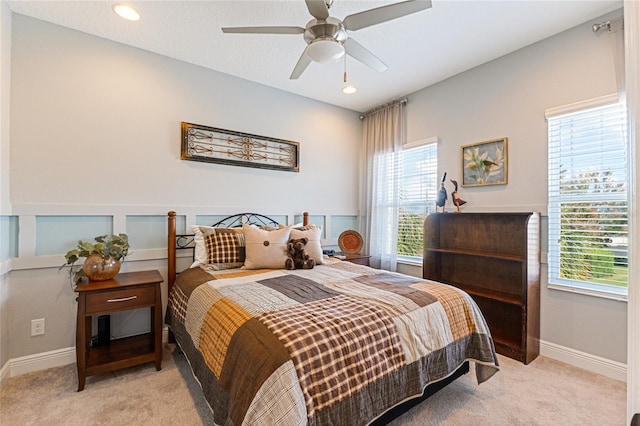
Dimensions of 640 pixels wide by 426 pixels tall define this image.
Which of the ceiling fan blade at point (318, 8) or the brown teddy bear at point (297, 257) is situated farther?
the brown teddy bear at point (297, 257)

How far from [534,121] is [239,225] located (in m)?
3.17

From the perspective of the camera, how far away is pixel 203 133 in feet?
9.99

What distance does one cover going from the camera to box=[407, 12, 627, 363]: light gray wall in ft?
7.54

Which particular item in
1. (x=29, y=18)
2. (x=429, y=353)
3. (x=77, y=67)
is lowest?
(x=429, y=353)

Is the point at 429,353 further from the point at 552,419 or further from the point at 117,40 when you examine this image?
the point at 117,40

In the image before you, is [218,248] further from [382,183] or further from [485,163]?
[485,163]

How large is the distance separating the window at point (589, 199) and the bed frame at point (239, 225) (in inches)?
52.6

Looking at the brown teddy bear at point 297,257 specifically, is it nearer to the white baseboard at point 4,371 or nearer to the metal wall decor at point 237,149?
the metal wall decor at point 237,149

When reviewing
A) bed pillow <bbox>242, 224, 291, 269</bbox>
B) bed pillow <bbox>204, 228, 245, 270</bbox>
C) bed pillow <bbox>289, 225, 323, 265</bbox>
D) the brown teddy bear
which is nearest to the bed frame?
bed pillow <bbox>204, 228, 245, 270</bbox>

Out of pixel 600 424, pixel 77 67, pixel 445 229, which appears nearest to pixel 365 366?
pixel 600 424

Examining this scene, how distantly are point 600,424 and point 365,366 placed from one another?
5.28 ft

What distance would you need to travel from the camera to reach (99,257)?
7.18ft

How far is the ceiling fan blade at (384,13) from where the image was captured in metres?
1.60

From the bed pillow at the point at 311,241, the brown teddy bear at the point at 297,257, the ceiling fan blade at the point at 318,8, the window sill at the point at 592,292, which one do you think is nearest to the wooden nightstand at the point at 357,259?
the bed pillow at the point at 311,241
